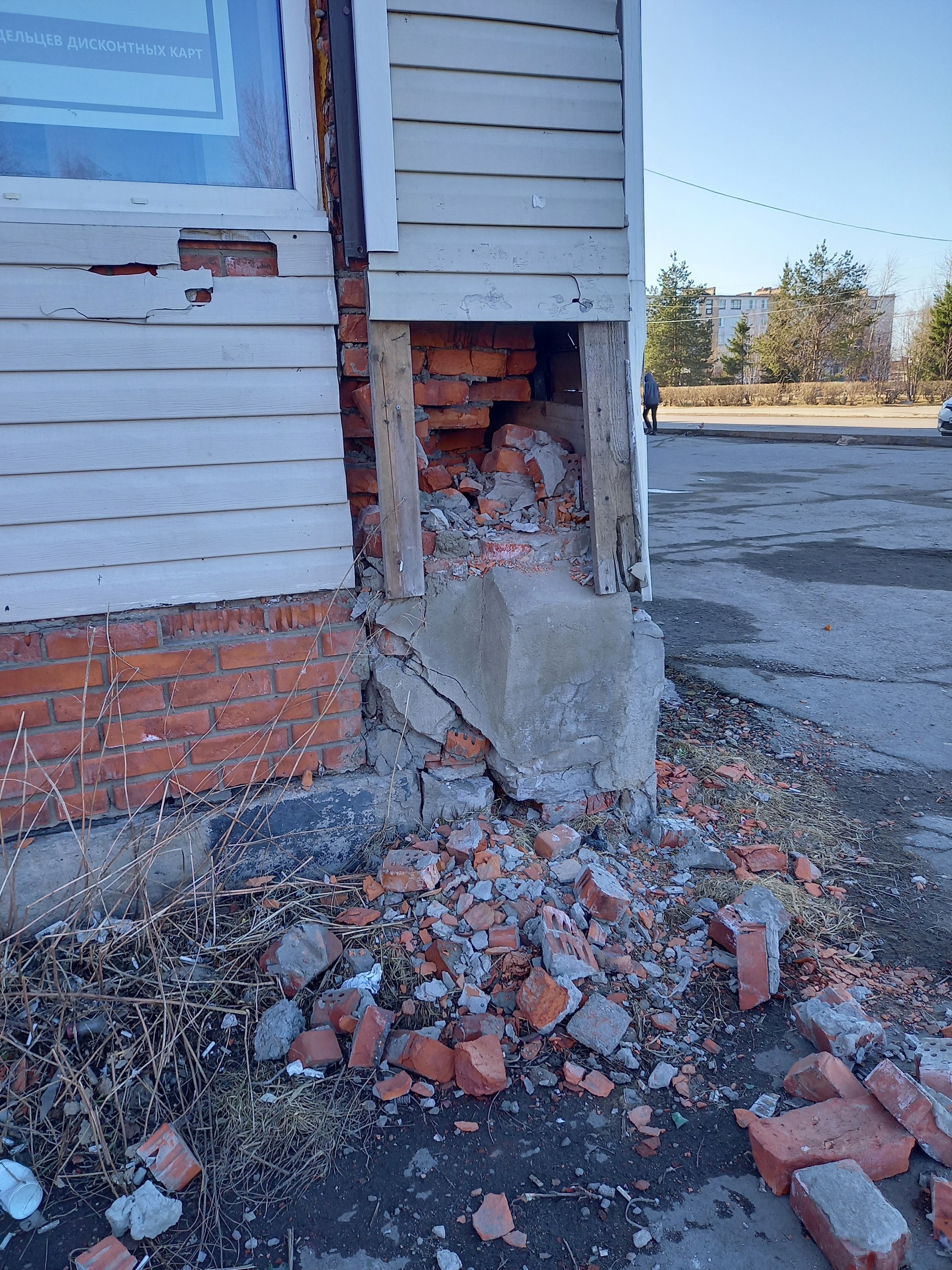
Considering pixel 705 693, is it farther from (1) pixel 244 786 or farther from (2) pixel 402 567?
(1) pixel 244 786

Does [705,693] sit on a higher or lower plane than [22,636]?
lower

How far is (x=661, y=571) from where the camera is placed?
716 centimetres

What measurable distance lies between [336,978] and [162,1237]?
2.26 feet

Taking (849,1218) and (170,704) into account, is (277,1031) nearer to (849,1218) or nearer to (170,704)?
(170,704)

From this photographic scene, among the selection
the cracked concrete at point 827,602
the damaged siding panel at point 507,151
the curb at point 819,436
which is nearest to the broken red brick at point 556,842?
the cracked concrete at point 827,602

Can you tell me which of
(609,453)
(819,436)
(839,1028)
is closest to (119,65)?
(609,453)

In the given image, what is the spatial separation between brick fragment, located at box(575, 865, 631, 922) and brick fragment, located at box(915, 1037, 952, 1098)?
79 centimetres

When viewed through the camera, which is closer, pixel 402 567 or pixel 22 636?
pixel 22 636

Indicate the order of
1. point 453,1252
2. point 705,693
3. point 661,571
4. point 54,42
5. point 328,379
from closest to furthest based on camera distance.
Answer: point 453,1252 < point 54,42 < point 328,379 < point 705,693 < point 661,571

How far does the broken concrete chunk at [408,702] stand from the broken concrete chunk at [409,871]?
0.40 metres

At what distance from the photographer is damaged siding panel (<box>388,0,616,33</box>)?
7.84ft

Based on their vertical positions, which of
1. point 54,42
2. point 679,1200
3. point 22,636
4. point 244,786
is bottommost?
point 679,1200

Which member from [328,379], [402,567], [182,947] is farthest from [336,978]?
[328,379]

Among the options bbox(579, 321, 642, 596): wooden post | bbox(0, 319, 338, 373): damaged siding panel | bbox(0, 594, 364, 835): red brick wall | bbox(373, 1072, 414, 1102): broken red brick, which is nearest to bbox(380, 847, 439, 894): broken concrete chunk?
bbox(0, 594, 364, 835): red brick wall
